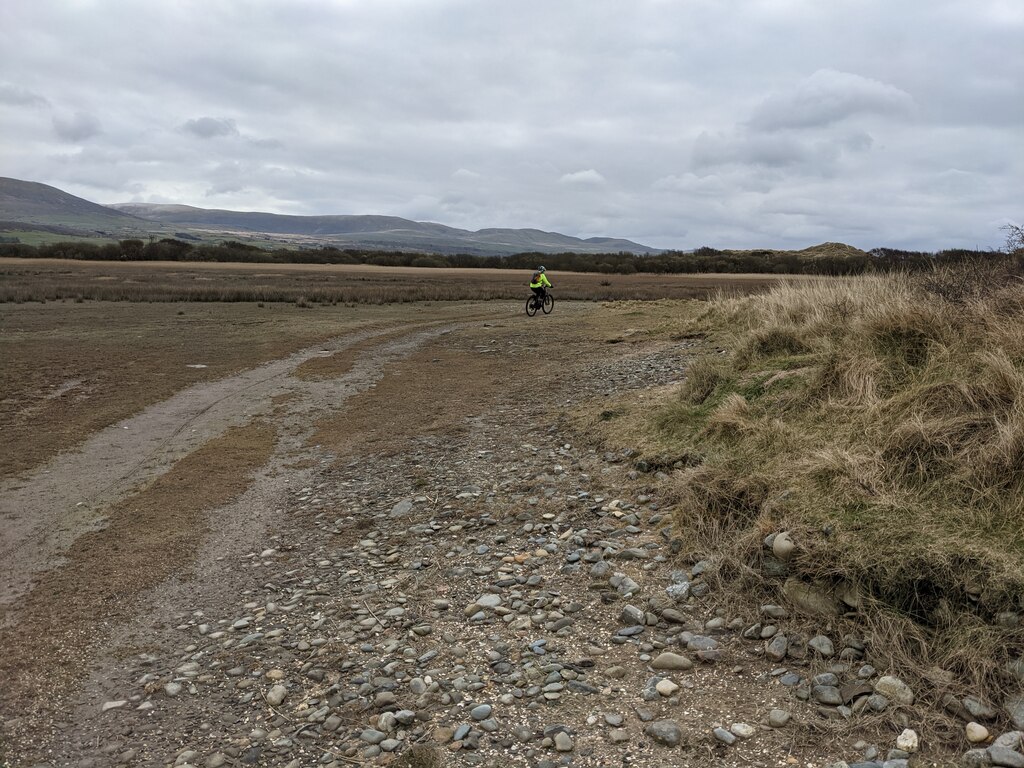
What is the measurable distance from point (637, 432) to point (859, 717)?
523 centimetres

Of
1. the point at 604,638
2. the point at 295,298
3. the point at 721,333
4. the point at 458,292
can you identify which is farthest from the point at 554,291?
the point at 604,638

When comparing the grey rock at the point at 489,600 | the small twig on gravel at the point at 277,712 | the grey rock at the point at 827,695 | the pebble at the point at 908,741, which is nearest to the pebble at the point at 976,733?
the pebble at the point at 908,741

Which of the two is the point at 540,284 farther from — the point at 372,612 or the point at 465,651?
the point at 465,651

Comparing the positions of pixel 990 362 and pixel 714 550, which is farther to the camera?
pixel 990 362

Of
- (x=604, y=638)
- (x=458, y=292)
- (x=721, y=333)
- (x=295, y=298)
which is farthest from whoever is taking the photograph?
(x=458, y=292)

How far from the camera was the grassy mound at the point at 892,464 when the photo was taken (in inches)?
161

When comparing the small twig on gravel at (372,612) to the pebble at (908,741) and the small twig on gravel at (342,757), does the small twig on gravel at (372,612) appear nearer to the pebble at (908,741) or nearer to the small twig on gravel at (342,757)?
the small twig on gravel at (342,757)

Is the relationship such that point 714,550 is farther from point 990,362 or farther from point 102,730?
point 102,730

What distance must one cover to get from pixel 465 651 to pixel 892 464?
12.5 ft

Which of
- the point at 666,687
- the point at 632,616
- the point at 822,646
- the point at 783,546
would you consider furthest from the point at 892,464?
the point at 666,687

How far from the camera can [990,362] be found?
607 centimetres

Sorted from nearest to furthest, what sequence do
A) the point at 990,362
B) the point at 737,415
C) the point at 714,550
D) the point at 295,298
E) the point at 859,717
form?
the point at 859,717 → the point at 714,550 → the point at 990,362 → the point at 737,415 → the point at 295,298

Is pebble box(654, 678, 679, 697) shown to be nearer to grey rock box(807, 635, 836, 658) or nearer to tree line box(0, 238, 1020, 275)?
grey rock box(807, 635, 836, 658)

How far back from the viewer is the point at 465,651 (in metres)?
4.78
